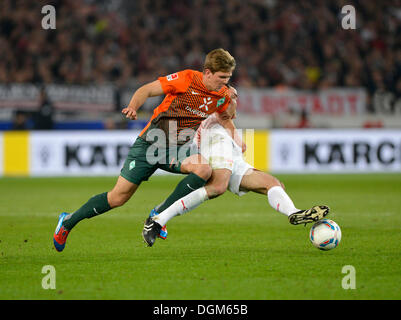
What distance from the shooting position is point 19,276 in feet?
17.0

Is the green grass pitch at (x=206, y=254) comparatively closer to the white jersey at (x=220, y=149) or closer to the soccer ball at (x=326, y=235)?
the soccer ball at (x=326, y=235)

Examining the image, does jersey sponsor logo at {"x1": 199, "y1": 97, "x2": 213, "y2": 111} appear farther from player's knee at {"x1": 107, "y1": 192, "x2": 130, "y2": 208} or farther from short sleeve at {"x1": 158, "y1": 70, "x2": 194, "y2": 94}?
player's knee at {"x1": 107, "y1": 192, "x2": 130, "y2": 208}

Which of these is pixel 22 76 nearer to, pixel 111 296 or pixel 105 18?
pixel 105 18

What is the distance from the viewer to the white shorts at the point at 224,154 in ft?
21.5

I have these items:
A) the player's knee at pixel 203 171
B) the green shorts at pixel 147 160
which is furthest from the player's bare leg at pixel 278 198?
the green shorts at pixel 147 160

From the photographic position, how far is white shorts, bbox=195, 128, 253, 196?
258 inches

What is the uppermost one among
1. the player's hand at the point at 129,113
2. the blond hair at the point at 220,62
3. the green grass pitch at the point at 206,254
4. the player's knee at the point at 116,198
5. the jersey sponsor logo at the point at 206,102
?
the blond hair at the point at 220,62

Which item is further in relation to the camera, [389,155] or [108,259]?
[389,155]

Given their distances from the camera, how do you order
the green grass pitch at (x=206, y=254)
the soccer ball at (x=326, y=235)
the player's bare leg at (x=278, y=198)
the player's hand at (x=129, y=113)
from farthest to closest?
the soccer ball at (x=326, y=235)
the player's bare leg at (x=278, y=198)
the player's hand at (x=129, y=113)
the green grass pitch at (x=206, y=254)

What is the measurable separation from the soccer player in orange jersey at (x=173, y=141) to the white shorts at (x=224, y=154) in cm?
21

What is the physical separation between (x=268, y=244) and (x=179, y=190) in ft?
3.39

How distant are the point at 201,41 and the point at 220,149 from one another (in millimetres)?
12960

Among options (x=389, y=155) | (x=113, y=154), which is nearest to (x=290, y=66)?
(x=389, y=155)

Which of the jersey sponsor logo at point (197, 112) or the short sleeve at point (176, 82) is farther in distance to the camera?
the jersey sponsor logo at point (197, 112)
